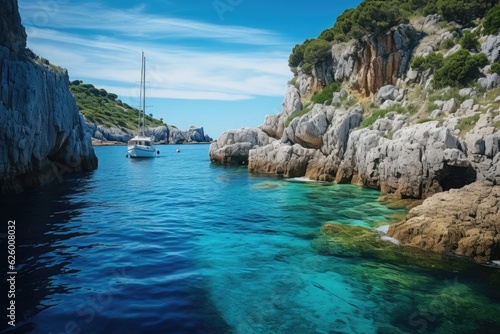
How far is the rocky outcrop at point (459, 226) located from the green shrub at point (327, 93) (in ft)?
116

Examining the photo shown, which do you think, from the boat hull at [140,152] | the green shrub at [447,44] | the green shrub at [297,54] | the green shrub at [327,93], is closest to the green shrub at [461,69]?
the green shrub at [447,44]

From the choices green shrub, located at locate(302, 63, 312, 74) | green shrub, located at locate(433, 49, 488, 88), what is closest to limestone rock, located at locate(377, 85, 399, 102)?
green shrub, located at locate(433, 49, 488, 88)

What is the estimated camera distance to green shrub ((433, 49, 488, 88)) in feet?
115

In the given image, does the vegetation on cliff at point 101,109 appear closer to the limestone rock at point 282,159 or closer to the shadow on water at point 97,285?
the limestone rock at point 282,159

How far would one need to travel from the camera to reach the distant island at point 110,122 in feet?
478

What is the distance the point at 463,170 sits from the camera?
976 inches

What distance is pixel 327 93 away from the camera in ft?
174

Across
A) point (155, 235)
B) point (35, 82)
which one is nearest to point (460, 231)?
point (155, 235)

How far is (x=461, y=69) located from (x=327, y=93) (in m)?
20.3

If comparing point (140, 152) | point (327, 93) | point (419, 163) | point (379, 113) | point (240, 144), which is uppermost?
point (327, 93)

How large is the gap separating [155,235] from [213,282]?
275 inches

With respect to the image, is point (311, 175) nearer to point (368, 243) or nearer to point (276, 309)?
point (368, 243)

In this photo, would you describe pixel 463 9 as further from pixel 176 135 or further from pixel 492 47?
pixel 176 135

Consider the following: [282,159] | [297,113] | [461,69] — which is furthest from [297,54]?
[461,69]
